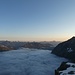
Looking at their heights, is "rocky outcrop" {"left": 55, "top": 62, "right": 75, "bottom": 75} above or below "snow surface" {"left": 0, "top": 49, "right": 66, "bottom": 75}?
above

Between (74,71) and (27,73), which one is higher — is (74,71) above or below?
above

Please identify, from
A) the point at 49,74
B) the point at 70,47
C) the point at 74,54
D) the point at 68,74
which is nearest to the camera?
the point at 68,74

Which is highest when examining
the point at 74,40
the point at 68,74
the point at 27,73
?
the point at 74,40

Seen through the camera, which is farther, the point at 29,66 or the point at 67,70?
the point at 29,66

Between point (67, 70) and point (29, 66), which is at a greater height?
point (67, 70)

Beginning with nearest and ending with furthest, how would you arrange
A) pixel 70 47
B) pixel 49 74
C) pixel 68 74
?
1. pixel 68 74
2. pixel 49 74
3. pixel 70 47

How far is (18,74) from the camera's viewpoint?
47375mm

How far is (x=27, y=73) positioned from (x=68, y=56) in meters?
41.9

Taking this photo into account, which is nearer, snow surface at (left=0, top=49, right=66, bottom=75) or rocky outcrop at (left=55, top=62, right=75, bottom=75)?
rocky outcrop at (left=55, top=62, right=75, bottom=75)

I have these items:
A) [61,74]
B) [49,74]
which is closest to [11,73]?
[49,74]

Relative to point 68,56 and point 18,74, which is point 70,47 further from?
point 18,74

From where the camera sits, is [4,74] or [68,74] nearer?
[68,74]

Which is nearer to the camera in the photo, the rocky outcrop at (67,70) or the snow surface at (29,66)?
the rocky outcrop at (67,70)

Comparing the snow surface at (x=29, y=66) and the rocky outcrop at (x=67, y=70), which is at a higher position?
the rocky outcrop at (x=67, y=70)
